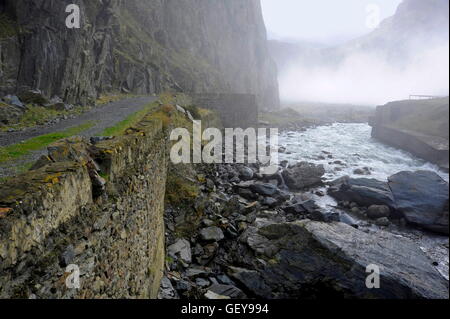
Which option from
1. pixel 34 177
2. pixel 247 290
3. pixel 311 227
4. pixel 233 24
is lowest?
pixel 247 290

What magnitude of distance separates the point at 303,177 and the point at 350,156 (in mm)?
12707

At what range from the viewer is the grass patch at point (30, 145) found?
7545mm

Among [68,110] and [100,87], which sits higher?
[100,87]

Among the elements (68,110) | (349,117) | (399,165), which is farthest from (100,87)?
(349,117)

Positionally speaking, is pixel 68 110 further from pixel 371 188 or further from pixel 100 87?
pixel 371 188

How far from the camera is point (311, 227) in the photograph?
12695 mm

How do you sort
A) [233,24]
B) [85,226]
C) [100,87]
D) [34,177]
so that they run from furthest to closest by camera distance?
1. [233,24]
2. [100,87]
3. [85,226]
4. [34,177]

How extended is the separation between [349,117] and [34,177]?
278 ft

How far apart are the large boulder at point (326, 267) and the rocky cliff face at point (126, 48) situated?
1449 centimetres

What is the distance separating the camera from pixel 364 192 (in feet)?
68.1

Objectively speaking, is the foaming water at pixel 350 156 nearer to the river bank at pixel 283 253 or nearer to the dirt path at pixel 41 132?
the river bank at pixel 283 253

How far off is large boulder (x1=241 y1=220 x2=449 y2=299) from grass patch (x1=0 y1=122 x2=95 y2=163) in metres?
7.32

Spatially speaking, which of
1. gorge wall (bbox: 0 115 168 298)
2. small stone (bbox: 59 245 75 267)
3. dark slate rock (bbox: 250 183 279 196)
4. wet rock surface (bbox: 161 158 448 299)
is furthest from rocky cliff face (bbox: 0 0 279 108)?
small stone (bbox: 59 245 75 267)

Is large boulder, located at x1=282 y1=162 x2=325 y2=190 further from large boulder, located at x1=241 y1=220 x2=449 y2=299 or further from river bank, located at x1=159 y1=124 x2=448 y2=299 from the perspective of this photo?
large boulder, located at x1=241 y1=220 x2=449 y2=299
